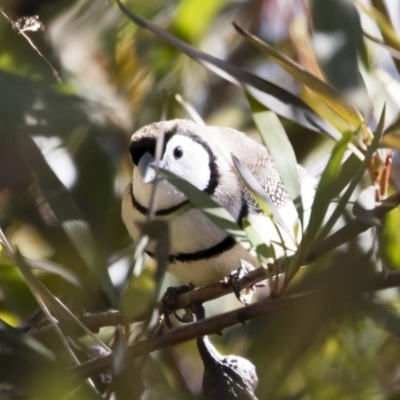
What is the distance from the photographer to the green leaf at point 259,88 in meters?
0.83

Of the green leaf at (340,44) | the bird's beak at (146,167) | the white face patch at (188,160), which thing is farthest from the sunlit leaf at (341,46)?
the white face patch at (188,160)

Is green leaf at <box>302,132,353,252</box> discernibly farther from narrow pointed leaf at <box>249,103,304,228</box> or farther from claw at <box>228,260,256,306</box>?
claw at <box>228,260,256,306</box>

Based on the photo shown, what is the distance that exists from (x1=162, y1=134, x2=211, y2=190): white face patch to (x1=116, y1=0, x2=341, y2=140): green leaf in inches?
21.3

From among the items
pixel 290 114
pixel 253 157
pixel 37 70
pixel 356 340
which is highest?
pixel 37 70

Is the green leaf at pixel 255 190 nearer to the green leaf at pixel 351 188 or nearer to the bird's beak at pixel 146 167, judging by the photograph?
the green leaf at pixel 351 188

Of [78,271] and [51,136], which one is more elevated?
[51,136]

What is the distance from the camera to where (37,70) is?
883 mm

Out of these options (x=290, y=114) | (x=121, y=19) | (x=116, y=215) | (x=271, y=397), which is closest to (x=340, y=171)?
(x=290, y=114)

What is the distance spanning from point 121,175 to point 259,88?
0.55 metres

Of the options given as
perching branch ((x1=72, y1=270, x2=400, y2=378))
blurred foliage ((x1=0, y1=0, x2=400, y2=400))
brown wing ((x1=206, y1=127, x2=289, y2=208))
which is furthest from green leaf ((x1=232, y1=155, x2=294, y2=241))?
brown wing ((x1=206, y1=127, x2=289, y2=208))

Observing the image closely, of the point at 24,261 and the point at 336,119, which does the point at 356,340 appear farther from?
the point at 24,261

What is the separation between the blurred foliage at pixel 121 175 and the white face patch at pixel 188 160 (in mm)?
99

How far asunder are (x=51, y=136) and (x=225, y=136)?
1.96 feet

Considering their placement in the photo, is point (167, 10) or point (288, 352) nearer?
point (288, 352)
